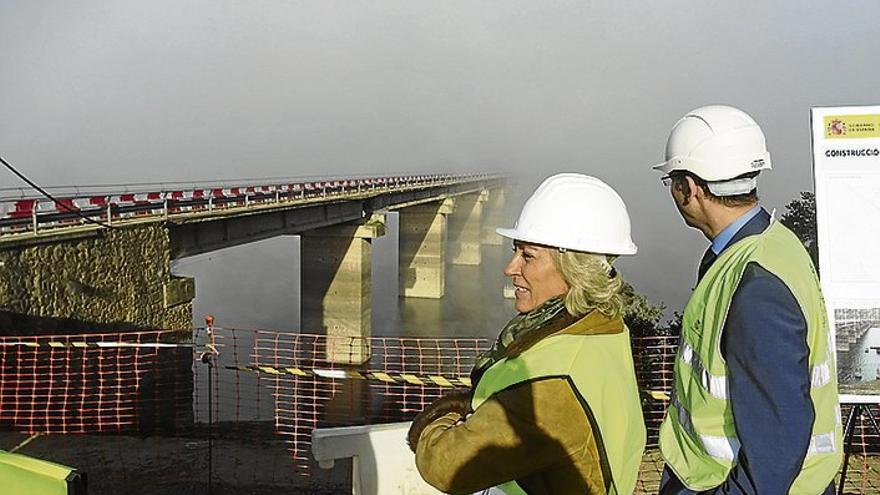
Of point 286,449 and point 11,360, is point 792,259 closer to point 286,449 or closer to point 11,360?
point 286,449

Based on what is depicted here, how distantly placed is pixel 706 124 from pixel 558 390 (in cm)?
114

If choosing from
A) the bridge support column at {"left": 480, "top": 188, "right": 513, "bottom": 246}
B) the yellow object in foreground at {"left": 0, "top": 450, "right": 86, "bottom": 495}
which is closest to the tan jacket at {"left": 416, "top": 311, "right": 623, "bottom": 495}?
the yellow object in foreground at {"left": 0, "top": 450, "right": 86, "bottom": 495}

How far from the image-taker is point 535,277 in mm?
2207

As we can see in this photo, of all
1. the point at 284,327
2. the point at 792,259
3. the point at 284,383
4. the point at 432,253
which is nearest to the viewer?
the point at 792,259

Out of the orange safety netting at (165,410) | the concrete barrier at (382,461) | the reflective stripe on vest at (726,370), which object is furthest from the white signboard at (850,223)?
the orange safety netting at (165,410)

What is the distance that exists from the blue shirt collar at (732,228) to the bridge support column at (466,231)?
60215 mm

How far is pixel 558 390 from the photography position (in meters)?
1.78

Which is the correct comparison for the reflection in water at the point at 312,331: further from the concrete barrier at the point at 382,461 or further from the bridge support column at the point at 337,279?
the concrete barrier at the point at 382,461

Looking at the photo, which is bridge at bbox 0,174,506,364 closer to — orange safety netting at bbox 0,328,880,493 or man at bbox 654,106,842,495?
orange safety netting at bbox 0,328,880,493

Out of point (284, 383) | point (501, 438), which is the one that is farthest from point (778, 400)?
point (284, 383)

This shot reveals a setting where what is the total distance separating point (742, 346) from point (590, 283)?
1.45ft

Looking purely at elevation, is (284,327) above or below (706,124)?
below

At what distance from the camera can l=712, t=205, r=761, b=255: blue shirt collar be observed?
224 centimetres

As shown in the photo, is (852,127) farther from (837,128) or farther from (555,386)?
(555,386)
